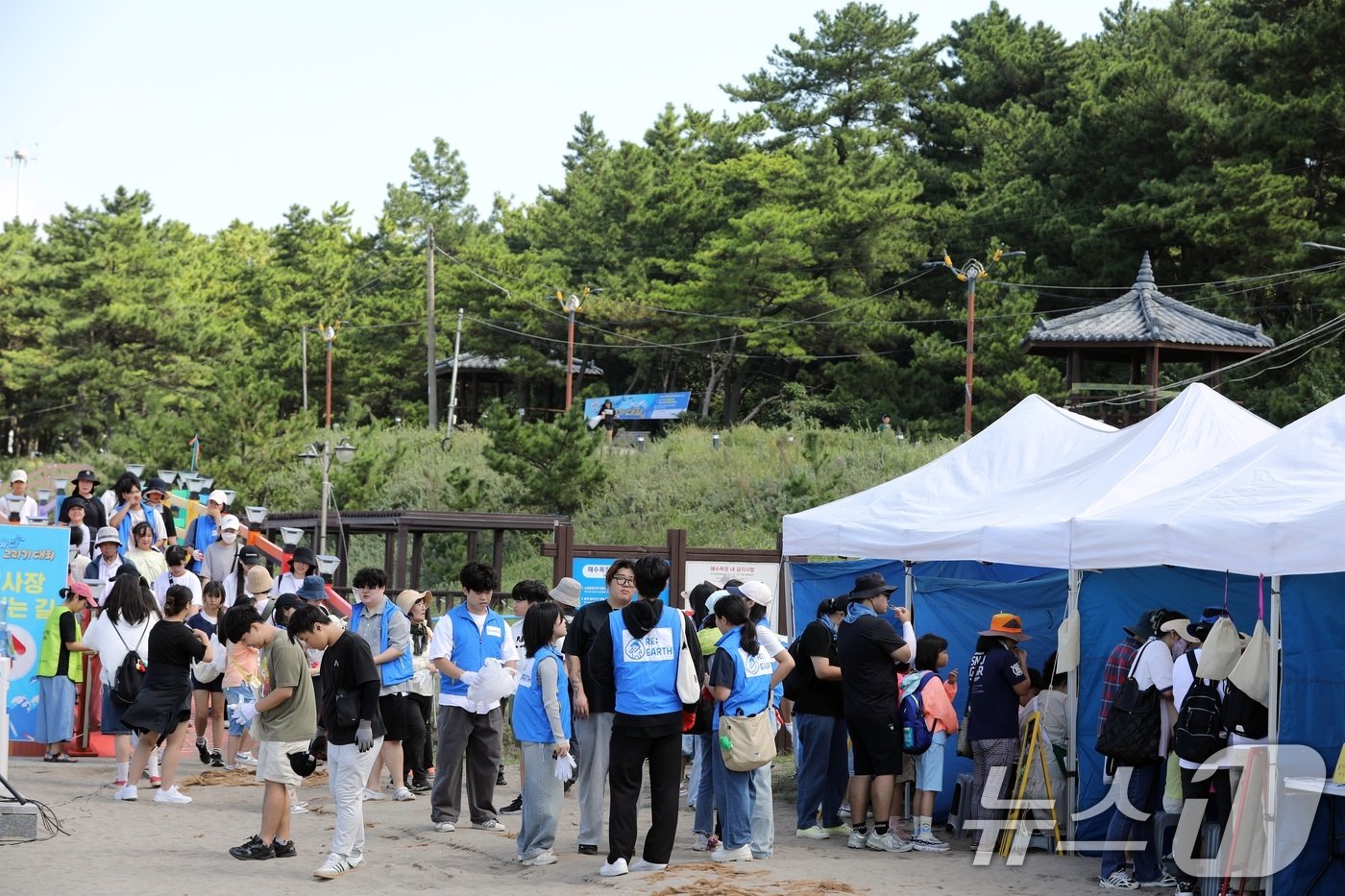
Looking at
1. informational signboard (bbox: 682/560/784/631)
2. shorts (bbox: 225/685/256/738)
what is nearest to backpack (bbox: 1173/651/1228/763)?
informational signboard (bbox: 682/560/784/631)

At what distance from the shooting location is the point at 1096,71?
43500 mm

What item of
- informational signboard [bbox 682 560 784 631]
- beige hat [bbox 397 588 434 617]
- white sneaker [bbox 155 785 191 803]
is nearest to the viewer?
white sneaker [bbox 155 785 191 803]

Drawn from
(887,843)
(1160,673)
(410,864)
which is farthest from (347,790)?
(1160,673)

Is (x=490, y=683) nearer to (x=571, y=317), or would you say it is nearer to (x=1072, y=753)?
(x=1072, y=753)

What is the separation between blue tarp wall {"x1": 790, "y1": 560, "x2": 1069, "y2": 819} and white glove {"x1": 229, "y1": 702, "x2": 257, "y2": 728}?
4695mm

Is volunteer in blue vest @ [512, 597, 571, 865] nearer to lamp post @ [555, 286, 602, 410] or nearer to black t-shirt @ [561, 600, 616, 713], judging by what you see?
black t-shirt @ [561, 600, 616, 713]

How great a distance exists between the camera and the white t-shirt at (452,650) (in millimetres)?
9617

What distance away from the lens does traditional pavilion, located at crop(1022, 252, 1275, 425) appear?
27.2 m

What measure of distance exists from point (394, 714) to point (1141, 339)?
1980 centimetres

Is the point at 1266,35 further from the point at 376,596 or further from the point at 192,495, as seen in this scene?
the point at 376,596

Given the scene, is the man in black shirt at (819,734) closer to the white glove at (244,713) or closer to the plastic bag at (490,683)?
the plastic bag at (490,683)

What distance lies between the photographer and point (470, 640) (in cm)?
973

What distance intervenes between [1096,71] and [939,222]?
6416 millimetres

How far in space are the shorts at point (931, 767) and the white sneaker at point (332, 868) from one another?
373 cm
